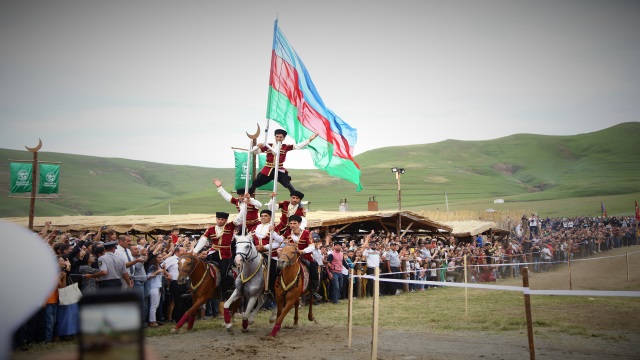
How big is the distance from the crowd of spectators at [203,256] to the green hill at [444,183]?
57.7m

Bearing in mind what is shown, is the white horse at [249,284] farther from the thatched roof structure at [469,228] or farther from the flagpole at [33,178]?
the thatched roof structure at [469,228]

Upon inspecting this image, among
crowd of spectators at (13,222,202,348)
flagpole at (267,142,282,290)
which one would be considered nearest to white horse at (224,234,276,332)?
flagpole at (267,142,282,290)

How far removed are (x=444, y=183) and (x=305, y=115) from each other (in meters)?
138

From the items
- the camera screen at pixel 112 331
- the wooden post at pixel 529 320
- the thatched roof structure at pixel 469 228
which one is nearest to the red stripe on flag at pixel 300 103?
the wooden post at pixel 529 320

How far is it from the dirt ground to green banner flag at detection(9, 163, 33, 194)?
14914 mm

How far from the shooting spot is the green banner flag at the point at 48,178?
23688 millimetres

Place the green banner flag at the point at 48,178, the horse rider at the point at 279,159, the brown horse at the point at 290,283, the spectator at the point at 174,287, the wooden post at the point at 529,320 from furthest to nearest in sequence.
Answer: the green banner flag at the point at 48,178
the spectator at the point at 174,287
the horse rider at the point at 279,159
the brown horse at the point at 290,283
the wooden post at the point at 529,320

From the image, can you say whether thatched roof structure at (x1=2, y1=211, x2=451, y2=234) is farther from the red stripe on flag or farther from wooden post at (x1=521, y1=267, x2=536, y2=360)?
wooden post at (x1=521, y1=267, x2=536, y2=360)

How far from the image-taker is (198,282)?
493 inches

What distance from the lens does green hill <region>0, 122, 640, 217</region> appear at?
355 ft

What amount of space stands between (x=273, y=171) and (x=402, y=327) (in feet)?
17.1

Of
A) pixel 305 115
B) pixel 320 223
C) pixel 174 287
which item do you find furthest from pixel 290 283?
pixel 320 223

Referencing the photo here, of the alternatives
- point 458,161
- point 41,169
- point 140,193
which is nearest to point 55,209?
point 140,193

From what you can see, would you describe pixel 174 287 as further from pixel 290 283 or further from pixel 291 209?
pixel 290 283
